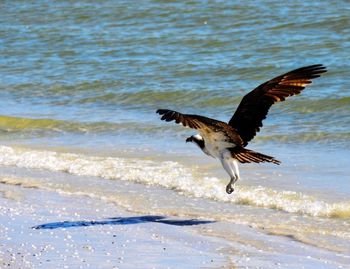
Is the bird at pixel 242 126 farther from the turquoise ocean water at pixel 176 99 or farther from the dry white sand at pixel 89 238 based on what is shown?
the dry white sand at pixel 89 238

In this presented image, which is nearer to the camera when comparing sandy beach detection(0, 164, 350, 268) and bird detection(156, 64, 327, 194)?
sandy beach detection(0, 164, 350, 268)

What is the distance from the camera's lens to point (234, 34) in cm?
1953

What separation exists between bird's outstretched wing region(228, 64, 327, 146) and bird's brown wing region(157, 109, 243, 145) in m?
0.27

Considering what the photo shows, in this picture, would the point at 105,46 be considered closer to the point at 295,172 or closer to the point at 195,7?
the point at 195,7

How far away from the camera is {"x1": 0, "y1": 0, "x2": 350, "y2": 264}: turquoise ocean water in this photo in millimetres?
9805

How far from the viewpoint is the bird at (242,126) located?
925 cm

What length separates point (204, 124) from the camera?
9133mm

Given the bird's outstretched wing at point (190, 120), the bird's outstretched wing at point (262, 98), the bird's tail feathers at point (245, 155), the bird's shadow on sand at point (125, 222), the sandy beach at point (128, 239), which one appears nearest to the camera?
the sandy beach at point (128, 239)

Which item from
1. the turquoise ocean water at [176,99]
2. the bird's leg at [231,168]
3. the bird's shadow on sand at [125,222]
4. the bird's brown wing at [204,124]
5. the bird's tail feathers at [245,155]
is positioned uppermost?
the bird's brown wing at [204,124]

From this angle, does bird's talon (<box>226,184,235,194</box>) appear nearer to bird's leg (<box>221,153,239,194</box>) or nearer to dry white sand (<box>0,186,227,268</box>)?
bird's leg (<box>221,153,239,194</box>)

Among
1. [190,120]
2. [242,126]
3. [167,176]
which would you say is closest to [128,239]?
[190,120]

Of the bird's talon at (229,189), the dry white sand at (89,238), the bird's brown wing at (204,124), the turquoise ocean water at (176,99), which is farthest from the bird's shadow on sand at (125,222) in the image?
the bird's brown wing at (204,124)

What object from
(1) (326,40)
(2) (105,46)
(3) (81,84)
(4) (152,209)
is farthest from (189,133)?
(2) (105,46)

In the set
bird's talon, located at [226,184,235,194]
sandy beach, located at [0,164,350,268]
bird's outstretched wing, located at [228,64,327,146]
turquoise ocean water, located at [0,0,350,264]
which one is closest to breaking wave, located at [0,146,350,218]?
turquoise ocean water, located at [0,0,350,264]
